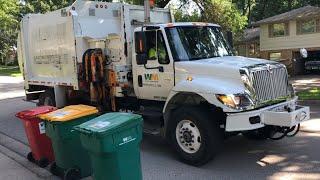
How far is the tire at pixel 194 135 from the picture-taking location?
6742 mm

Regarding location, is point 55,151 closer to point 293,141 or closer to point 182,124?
point 182,124

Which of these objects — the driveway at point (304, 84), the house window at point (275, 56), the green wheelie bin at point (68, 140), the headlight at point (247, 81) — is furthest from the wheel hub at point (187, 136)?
the house window at point (275, 56)

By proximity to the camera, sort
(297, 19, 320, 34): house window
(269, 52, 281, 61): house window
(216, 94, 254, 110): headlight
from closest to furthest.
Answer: (216, 94, 254, 110): headlight
(297, 19, 320, 34): house window
(269, 52, 281, 61): house window

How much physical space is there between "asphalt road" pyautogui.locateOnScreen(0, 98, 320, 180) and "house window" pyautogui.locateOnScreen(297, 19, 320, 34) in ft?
75.4

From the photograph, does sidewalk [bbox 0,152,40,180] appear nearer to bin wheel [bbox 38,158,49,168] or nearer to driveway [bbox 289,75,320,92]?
bin wheel [bbox 38,158,49,168]

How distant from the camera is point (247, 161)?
712cm

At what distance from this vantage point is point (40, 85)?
1218cm

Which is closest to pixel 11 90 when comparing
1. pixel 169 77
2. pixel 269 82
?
pixel 169 77

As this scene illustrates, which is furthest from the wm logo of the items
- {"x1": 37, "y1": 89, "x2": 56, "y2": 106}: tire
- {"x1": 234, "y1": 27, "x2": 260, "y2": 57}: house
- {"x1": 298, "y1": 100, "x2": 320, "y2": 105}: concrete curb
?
{"x1": 234, "y1": 27, "x2": 260, "y2": 57}: house

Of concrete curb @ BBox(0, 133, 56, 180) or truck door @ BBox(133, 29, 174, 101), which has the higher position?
truck door @ BBox(133, 29, 174, 101)

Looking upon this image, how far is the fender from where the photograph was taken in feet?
22.0

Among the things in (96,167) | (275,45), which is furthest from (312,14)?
(96,167)

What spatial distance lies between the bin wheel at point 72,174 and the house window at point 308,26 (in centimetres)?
2726

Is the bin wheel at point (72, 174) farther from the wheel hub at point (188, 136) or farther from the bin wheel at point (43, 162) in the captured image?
the wheel hub at point (188, 136)
